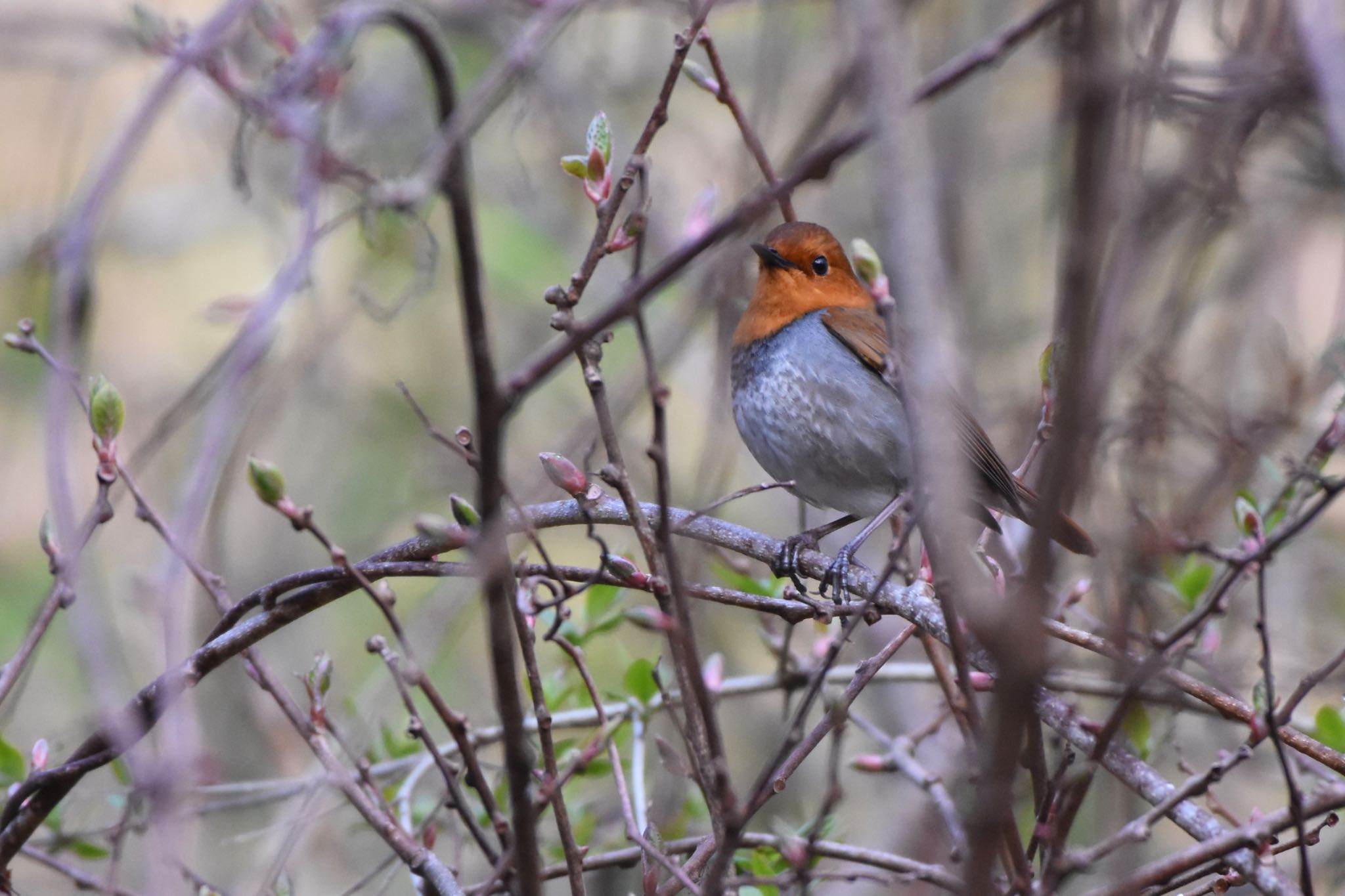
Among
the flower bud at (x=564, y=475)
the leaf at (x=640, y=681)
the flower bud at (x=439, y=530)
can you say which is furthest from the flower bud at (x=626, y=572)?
the leaf at (x=640, y=681)

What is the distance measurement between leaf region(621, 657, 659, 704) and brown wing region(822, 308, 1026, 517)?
117cm

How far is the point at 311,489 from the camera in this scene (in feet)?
20.5

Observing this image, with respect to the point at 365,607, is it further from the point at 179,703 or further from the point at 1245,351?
the point at 179,703

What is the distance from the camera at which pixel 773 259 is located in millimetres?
3955

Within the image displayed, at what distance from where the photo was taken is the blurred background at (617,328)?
325 centimetres

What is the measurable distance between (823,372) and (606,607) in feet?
4.21

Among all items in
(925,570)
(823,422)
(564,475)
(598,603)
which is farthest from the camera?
(823,422)

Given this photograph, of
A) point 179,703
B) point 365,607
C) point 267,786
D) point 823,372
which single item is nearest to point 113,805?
point 267,786

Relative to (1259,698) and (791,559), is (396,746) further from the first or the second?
(1259,698)

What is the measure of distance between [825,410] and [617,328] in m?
1.97

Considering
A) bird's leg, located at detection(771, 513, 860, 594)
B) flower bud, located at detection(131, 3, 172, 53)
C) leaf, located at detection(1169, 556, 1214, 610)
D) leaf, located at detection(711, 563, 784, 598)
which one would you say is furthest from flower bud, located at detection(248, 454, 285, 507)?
leaf, located at detection(1169, 556, 1214, 610)

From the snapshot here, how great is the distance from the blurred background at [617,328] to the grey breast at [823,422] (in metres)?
0.20

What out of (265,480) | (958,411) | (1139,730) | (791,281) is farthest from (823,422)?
(265,480)

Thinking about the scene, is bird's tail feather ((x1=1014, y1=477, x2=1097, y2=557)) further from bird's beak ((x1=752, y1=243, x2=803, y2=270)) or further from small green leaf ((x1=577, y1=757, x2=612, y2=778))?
small green leaf ((x1=577, y1=757, x2=612, y2=778))
